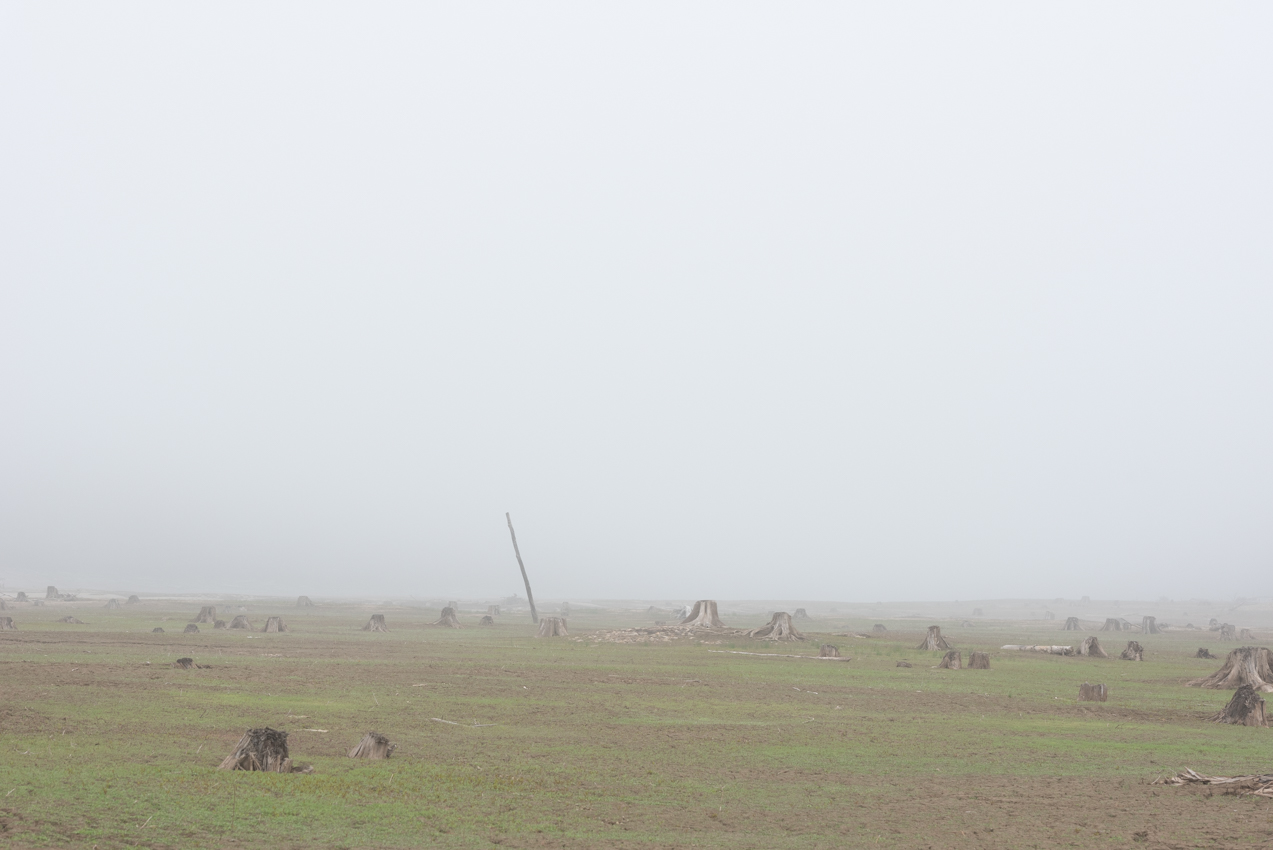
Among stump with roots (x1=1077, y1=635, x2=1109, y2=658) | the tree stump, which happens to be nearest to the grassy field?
the tree stump

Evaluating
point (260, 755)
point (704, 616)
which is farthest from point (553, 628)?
point (260, 755)

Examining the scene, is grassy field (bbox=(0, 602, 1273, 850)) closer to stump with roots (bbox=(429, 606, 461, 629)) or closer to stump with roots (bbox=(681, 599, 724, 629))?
stump with roots (bbox=(681, 599, 724, 629))

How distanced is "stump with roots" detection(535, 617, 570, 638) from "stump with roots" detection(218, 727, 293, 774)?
1225 inches

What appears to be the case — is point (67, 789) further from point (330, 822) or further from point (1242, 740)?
point (1242, 740)

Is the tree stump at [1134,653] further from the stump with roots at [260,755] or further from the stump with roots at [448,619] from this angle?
the stump with roots at [448,619]

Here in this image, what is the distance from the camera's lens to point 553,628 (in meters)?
43.6

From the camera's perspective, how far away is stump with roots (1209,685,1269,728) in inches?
717

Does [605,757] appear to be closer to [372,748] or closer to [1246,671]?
[372,748]

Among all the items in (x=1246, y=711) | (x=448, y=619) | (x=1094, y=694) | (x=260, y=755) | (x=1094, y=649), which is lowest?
(x=448, y=619)

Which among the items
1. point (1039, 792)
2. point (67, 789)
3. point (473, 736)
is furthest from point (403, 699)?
point (1039, 792)

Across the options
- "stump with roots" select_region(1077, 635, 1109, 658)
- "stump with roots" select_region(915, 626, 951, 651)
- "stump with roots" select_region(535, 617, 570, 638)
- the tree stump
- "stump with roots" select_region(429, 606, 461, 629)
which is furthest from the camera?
"stump with roots" select_region(429, 606, 461, 629)

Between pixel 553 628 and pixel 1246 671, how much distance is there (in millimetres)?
27274

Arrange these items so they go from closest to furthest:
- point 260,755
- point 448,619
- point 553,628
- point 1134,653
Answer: point 260,755, point 1134,653, point 553,628, point 448,619

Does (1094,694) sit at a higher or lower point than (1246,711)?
lower
